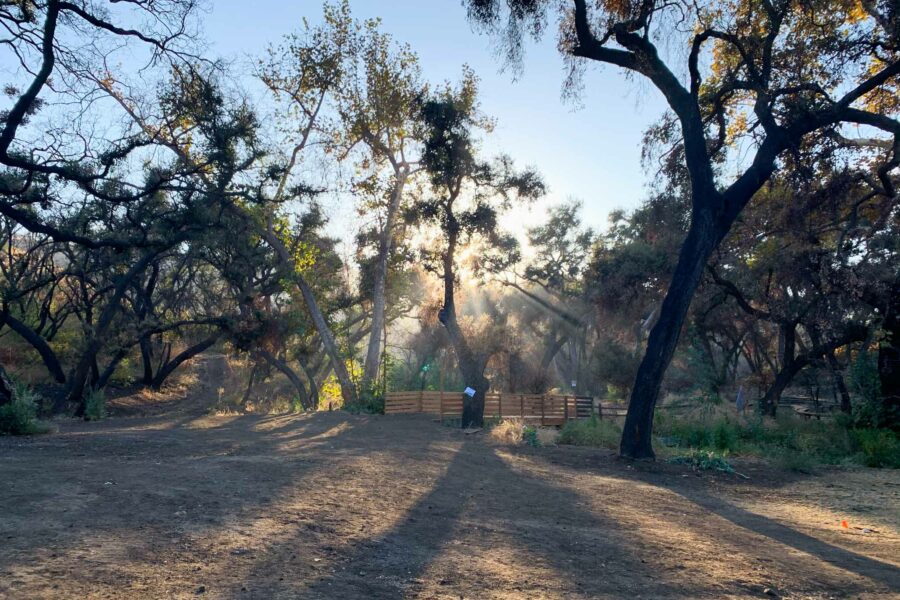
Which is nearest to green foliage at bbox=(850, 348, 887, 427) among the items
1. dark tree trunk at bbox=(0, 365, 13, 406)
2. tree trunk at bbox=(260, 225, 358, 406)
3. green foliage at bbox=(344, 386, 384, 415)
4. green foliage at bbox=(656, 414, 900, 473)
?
green foliage at bbox=(656, 414, 900, 473)

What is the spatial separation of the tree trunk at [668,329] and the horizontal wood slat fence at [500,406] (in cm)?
985

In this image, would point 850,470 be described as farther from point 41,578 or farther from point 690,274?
point 41,578

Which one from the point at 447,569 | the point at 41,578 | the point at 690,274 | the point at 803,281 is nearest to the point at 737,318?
the point at 803,281

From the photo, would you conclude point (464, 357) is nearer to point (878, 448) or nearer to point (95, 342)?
point (878, 448)

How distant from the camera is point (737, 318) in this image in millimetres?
32750

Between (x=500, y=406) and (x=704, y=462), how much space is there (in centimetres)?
1277

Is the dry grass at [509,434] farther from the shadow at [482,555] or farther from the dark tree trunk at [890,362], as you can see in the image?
the dark tree trunk at [890,362]

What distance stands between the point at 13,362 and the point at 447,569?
33.2 metres

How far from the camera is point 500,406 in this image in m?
24.4

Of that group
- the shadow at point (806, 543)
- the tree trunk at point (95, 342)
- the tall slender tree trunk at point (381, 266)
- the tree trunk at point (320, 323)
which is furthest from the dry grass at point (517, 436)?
the tree trunk at point (95, 342)

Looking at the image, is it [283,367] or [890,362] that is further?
[283,367]

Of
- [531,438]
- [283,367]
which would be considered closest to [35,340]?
[283,367]

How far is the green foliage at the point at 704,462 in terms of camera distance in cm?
1178

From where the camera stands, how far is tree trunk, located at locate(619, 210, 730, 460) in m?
12.3
